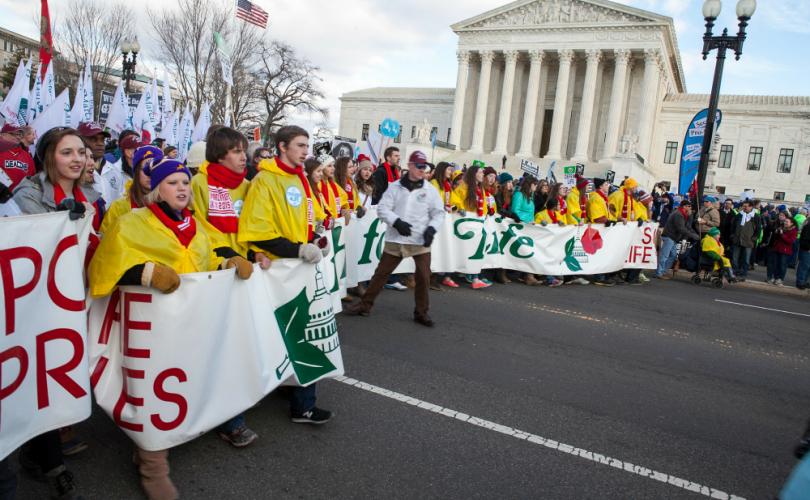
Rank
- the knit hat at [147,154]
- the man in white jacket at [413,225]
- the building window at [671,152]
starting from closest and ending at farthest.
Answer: the knit hat at [147,154] < the man in white jacket at [413,225] < the building window at [671,152]

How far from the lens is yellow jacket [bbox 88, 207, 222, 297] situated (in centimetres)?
288

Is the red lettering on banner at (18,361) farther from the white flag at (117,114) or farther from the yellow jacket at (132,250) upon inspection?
the white flag at (117,114)

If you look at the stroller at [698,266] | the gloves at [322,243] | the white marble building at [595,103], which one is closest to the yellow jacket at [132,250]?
the gloves at [322,243]

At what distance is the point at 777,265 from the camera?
47.4 ft

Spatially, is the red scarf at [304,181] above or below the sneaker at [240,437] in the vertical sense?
above

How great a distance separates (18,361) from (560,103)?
2294 inches

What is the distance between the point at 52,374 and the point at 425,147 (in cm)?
5050

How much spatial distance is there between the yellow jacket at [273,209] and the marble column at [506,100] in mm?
56443

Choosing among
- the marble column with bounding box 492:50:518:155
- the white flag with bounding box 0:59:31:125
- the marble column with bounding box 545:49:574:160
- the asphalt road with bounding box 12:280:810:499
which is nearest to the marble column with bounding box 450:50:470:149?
the marble column with bounding box 492:50:518:155

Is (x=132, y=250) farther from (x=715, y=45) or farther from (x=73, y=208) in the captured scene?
(x=715, y=45)

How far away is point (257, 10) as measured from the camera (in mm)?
18031

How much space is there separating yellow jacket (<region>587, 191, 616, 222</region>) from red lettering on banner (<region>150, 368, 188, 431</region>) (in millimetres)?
9455

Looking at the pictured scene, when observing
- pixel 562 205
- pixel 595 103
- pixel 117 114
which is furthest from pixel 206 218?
pixel 595 103

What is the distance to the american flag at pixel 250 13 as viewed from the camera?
17.3 m
